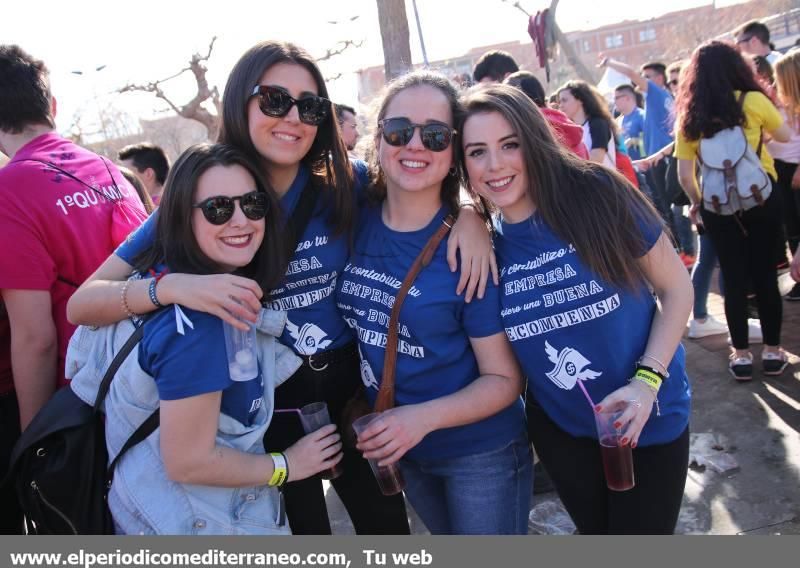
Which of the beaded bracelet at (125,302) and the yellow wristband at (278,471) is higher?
the beaded bracelet at (125,302)

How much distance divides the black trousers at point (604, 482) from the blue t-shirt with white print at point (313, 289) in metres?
0.77

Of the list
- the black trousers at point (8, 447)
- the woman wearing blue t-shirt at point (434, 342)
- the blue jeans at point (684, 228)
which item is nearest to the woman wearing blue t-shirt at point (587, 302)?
the woman wearing blue t-shirt at point (434, 342)

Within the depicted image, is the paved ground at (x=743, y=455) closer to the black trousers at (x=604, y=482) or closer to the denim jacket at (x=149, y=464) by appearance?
→ the black trousers at (x=604, y=482)

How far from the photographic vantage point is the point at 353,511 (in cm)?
230

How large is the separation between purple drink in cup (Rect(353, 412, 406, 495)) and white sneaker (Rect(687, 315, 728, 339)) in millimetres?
3896

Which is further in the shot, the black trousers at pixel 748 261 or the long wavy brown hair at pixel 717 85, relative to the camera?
the black trousers at pixel 748 261

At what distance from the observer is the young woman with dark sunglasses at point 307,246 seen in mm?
2008

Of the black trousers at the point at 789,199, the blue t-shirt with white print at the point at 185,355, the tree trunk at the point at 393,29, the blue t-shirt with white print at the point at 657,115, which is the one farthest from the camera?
the blue t-shirt with white print at the point at 657,115

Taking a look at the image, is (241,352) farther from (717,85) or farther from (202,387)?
(717,85)

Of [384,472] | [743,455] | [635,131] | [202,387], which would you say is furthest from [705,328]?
[202,387]

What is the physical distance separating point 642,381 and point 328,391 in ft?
3.39

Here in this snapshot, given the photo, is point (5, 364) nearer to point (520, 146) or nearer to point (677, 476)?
point (520, 146)

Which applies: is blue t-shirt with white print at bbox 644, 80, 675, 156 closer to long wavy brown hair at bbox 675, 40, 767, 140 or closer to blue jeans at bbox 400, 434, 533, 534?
long wavy brown hair at bbox 675, 40, 767, 140
